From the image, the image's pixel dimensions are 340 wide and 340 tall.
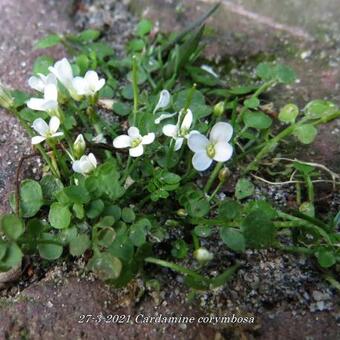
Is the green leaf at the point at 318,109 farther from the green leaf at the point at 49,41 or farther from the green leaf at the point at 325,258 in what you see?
the green leaf at the point at 49,41

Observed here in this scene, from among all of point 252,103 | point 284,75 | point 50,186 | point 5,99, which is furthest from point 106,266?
point 284,75

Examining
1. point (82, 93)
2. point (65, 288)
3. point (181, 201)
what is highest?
point (82, 93)

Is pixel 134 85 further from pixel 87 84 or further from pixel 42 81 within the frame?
pixel 42 81

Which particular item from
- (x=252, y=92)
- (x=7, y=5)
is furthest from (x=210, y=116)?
(x=7, y=5)

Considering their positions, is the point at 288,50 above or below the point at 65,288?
above

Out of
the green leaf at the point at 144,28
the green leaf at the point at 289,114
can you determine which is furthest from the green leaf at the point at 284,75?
the green leaf at the point at 144,28

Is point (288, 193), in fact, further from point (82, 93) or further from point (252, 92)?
point (82, 93)

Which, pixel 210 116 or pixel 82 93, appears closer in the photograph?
pixel 82 93
